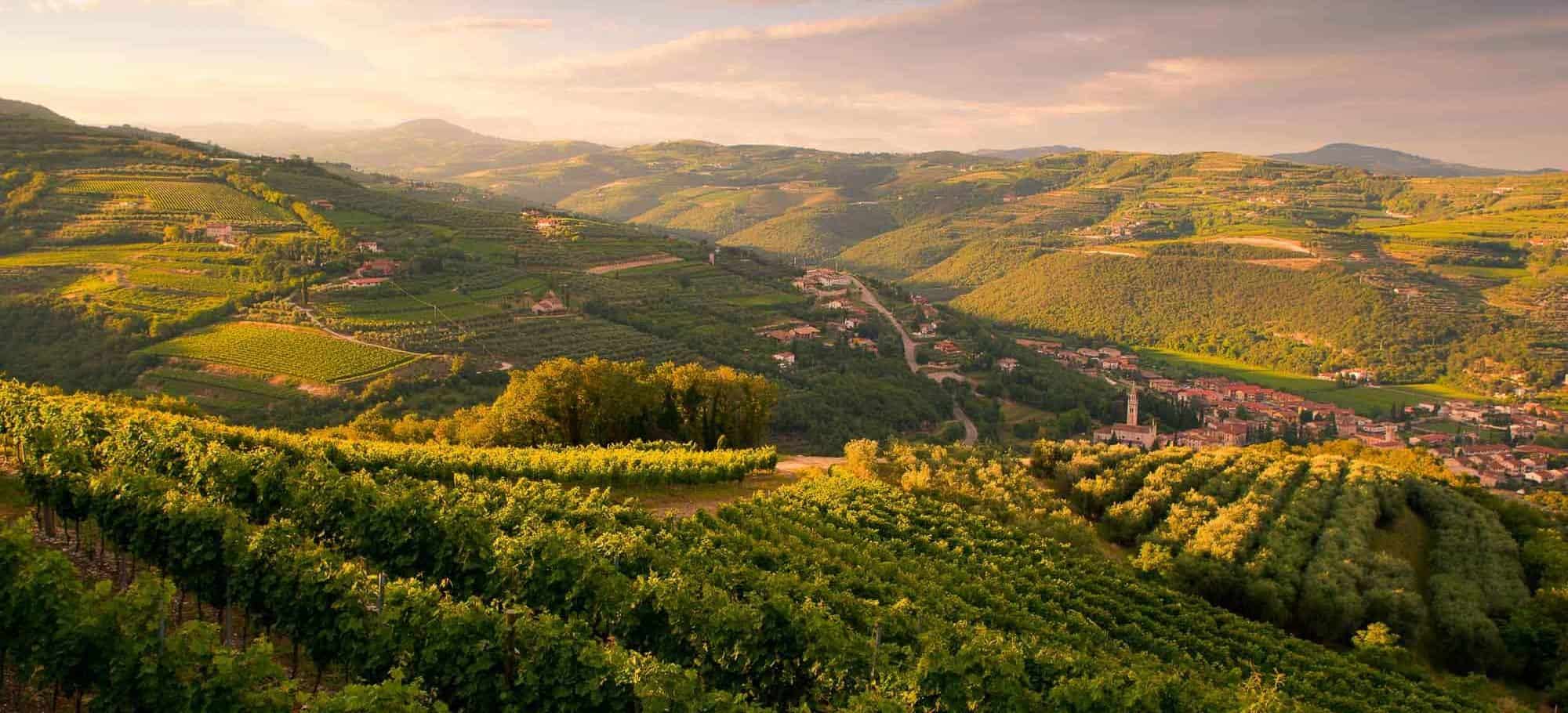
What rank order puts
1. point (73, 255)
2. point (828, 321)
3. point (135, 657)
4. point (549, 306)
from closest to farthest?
point (135, 657), point (73, 255), point (549, 306), point (828, 321)

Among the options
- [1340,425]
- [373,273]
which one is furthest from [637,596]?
[1340,425]

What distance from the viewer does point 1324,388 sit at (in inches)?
3765

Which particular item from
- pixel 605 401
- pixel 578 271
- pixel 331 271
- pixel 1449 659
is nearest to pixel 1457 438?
pixel 1449 659

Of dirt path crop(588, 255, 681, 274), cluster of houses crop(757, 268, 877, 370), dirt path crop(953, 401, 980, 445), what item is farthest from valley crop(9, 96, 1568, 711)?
dirt path crop(588, 255, 681, 274)

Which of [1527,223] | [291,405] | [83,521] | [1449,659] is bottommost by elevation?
[1449,659]

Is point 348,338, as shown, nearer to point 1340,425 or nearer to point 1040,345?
point 1040,345

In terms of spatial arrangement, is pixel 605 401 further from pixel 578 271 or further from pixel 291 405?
pixel 578 271

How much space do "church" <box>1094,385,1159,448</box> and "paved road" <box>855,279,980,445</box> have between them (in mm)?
9413

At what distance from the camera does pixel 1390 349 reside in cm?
10456

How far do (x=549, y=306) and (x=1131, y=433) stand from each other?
4983 centimetres

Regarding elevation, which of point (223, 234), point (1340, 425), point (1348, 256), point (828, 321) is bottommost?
point (1340, 425)

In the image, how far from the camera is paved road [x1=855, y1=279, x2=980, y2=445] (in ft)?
214

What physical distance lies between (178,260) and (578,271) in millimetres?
33358

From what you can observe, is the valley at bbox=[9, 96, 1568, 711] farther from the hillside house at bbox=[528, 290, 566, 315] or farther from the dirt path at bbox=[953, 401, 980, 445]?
the dirt path at bbox=[953, 401, 980, 445]
